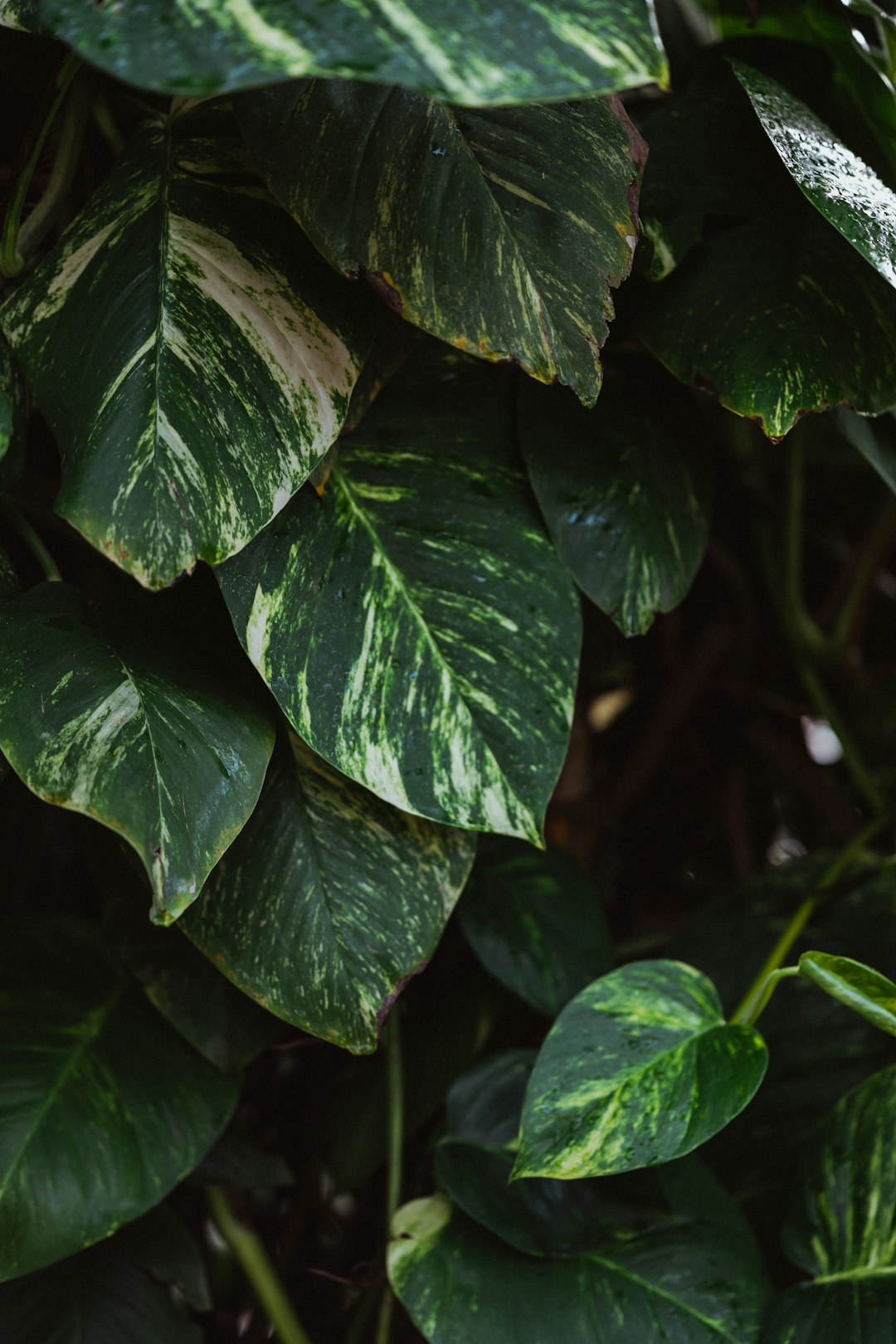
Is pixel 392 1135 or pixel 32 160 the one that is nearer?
pixel 32 160

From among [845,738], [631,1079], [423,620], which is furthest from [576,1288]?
[845,738]

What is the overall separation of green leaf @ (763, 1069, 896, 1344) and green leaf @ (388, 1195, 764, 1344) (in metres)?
0.03

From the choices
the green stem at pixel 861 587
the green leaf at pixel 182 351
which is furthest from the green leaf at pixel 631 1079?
the green stem at pixel 861 587

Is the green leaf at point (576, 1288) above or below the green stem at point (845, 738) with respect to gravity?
above

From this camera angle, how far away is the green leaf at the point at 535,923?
0.74 m

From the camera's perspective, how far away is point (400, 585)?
22.1 inches

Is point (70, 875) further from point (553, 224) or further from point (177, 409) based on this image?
point (553, 224)

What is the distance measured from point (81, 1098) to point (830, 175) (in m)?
0.68

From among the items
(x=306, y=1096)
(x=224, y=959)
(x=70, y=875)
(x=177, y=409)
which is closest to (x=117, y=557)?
Answer: (x=177, y=409)

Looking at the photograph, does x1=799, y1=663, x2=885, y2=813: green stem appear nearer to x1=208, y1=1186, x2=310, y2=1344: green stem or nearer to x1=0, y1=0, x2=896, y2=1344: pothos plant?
x1=0, y1=0, x2=896, y2=1344: pothos plant

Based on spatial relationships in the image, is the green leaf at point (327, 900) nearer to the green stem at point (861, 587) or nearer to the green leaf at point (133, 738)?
the green leaf at point (133, 738)

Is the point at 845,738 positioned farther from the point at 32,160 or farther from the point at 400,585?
the point at 32,160

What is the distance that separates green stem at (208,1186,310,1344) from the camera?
72 centimetres

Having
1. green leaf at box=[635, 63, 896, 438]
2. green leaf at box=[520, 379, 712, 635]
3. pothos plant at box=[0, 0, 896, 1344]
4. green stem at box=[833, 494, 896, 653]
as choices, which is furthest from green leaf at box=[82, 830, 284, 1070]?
green stem at box=[833, 494, 896, 653]
